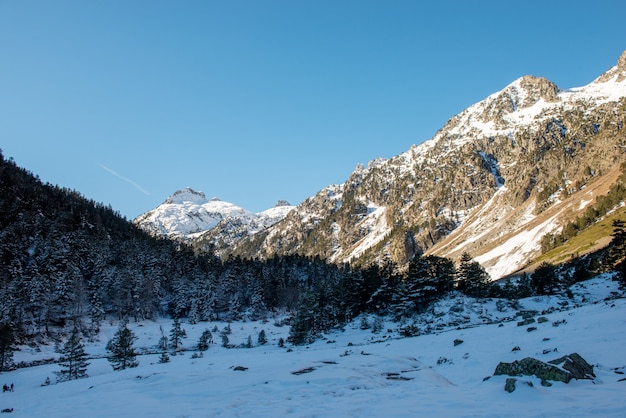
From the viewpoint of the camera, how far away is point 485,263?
147875 mm

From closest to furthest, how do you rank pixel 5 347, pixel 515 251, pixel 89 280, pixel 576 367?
1. pixel 576 367
2. pixel 5 347
3. pixel 89 280
4. pixel 515 251

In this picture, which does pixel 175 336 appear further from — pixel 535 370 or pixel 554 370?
pixel 554 370

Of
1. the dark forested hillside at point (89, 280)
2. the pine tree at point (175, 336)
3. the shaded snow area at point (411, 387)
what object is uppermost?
the dark forested hillside at point (89, 280)

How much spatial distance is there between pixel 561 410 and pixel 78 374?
159 feet

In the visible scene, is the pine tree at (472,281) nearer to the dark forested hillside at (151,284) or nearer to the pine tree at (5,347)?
the dark forested hillside at (151,284)

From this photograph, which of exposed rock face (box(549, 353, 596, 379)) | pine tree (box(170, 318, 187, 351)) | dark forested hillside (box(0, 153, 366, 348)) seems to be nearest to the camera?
exposed rock face (box(549, 353, 596, 379))

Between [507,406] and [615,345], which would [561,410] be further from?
[615,345]

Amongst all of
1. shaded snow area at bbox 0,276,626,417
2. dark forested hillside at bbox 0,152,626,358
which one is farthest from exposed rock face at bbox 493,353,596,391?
dark forested hillside at bbox 0,152,626,358

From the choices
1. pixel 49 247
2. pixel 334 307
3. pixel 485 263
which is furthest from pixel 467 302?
pixel 485 263

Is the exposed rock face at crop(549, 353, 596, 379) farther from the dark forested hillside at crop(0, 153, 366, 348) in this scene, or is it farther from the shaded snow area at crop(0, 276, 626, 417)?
the dark forested hillside at crop(0, 153, 366, 348)

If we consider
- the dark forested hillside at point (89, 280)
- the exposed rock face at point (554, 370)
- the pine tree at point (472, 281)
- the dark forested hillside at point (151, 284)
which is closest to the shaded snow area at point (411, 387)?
the exposed rock face at point (554, 370)

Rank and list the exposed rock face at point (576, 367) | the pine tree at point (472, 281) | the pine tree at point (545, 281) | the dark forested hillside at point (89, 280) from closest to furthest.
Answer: the exposed rock face at point (576, 367), the pine tree at point (472, 281), the pine tree at point (545, 281), the dark forested hillside at point (89, 280)

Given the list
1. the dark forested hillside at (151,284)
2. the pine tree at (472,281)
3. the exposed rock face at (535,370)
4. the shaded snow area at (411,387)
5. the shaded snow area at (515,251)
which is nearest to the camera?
the shaded snow area at (411,387)

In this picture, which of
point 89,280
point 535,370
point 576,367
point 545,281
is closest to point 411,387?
point 535,370
